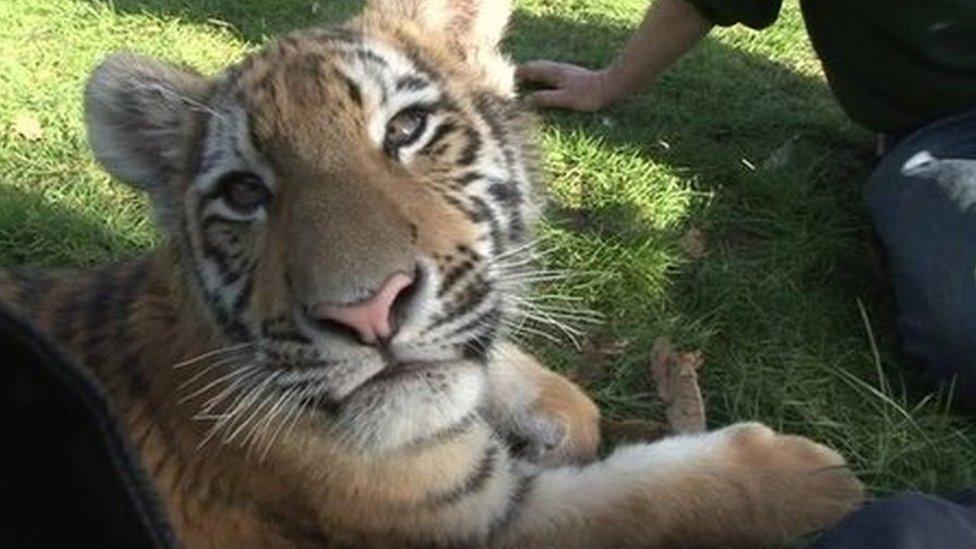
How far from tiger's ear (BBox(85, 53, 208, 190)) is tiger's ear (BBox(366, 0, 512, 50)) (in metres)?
0.40

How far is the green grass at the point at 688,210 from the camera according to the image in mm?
2699

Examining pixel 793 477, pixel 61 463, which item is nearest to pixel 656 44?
pixel 793 477

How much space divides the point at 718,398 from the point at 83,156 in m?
1.99

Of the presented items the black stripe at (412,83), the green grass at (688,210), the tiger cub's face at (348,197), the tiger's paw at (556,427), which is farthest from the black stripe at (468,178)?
the green grass at (688,210)

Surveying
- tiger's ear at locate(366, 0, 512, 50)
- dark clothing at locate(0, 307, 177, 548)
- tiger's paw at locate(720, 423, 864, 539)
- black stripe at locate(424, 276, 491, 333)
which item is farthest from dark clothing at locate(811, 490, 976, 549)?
tiger's ear at locate(366, 0, 512, 50)

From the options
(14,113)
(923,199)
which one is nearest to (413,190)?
(923,199)

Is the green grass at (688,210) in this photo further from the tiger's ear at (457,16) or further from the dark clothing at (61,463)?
the dark clothing at (61,463)

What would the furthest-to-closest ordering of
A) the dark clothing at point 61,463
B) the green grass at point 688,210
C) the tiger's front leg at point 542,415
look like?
1. the green grass at point 688,210
2. the tiger's front leg at point 542,415
3. the dark clothing at point 61,463

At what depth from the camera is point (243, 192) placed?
193 centimetres

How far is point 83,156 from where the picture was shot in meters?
3.53

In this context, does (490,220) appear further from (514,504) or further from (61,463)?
(61,463)

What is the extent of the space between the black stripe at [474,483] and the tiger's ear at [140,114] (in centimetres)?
76

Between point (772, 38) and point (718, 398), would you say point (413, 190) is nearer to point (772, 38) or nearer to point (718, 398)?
point (718, 398)

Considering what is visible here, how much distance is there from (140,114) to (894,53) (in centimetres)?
202
